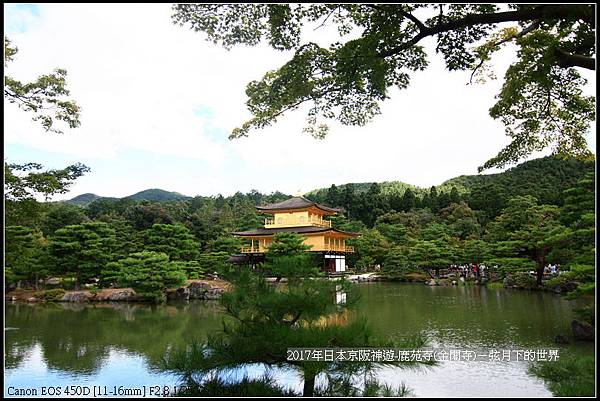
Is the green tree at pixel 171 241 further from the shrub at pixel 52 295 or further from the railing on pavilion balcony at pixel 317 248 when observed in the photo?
the railing on pavilion balcony at pixel 317 248

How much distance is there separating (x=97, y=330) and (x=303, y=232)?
9586mm

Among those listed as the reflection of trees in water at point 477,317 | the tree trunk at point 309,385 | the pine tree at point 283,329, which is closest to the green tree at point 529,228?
the reflection of trees in water at point 477,317

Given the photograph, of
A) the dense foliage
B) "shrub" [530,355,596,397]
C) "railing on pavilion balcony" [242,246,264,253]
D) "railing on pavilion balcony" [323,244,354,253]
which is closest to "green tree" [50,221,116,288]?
the dense foliage

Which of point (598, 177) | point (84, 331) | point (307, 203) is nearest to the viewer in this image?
point (598, 177)

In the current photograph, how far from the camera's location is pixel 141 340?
6484 mm

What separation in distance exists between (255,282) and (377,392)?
0.97m

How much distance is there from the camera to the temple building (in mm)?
16547

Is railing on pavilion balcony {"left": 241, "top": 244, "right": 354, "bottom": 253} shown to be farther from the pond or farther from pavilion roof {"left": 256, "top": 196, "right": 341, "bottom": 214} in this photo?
the pond

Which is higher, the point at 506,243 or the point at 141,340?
the point at 506,243

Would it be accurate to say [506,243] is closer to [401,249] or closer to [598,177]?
[401,249]

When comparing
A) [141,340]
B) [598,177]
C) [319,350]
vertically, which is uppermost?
[598,177]

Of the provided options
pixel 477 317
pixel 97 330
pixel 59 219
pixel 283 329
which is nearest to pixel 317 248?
pixel 477 317

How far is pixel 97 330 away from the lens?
7348 millimetres

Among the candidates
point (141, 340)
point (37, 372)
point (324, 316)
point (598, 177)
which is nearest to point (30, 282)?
point (141, 340)
